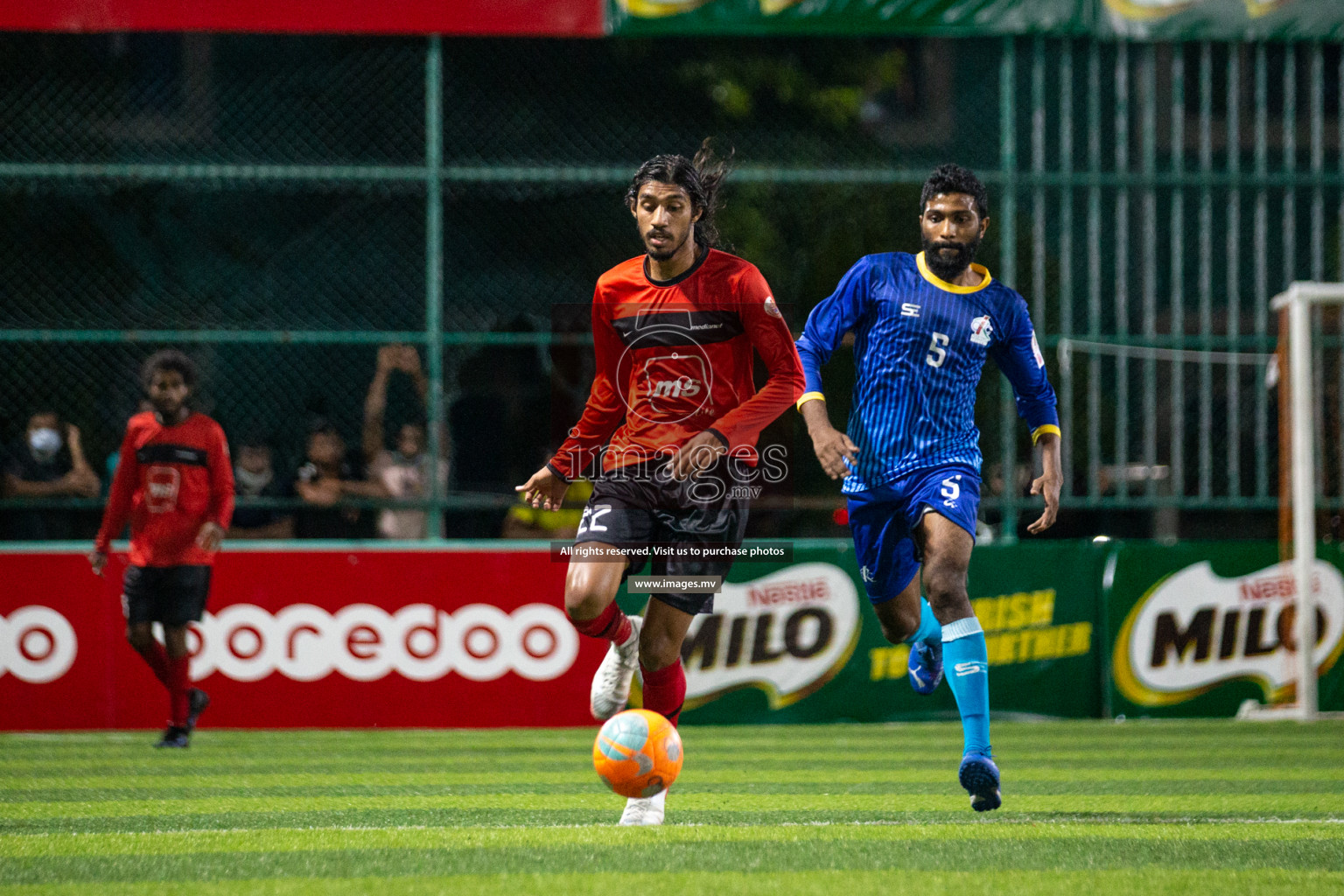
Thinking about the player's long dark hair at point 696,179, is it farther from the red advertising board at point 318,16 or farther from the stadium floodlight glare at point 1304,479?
the stadium floodlight glare at point 1304,479

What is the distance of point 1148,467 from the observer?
11781mm

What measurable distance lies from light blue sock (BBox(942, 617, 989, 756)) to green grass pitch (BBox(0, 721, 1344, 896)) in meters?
0.31

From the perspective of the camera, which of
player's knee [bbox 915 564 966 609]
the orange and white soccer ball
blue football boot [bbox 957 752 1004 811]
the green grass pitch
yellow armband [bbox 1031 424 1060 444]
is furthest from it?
yellow armband [bbox 1031 424 1060 444]

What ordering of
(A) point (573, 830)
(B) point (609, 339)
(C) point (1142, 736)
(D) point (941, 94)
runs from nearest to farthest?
(A) point (573, 830)
(B) point (609, 339)
(C) point (1142, 736)
(D) point (941, 94)

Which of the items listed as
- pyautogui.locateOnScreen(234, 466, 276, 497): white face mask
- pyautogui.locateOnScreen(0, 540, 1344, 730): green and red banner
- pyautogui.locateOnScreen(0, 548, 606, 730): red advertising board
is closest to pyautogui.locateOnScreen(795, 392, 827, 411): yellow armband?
pyautogui.locateOnScreen(0, 540, 1344, 730): green and red banner

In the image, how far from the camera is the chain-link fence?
38.8 feet

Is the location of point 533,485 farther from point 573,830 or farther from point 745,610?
point 745,610

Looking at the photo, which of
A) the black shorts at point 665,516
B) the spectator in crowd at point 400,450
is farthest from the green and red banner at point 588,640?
the black shorts at point 665,516

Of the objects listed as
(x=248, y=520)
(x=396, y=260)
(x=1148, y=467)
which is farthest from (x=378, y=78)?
(x=1148, y=467)

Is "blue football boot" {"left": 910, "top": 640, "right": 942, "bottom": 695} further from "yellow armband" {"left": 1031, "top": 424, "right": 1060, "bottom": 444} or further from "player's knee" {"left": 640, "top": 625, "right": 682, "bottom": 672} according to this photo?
"player's knee" {"left": 640, "top": 625, "right": 682, "bottom": 672}

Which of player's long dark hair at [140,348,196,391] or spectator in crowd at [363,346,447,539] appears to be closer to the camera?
player's long dark hair at [140,348,196,391]

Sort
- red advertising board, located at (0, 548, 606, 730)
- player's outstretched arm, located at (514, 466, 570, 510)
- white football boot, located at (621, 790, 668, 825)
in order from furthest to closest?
red advertising board, located at (0, 548, 606, 730) → player's outstretched arm, located at (514, 466, 570, 510) → white football boot, located at (621, 790, 668, 825)

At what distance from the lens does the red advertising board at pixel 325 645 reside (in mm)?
11406

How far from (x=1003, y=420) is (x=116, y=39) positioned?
24.6 ft
